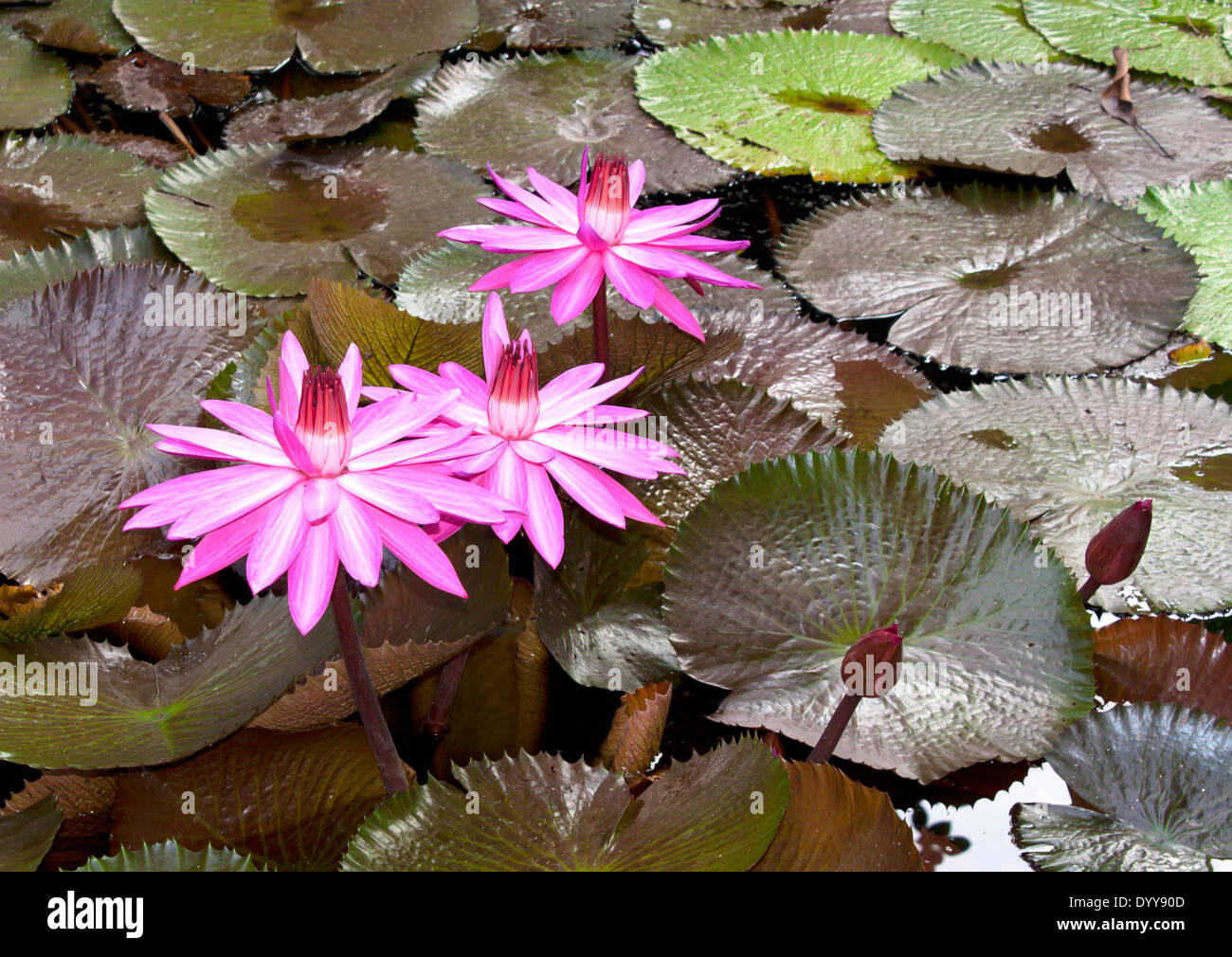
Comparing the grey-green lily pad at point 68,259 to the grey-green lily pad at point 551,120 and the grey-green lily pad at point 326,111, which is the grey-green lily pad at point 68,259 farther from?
the grey-green lily pad at point 551,120

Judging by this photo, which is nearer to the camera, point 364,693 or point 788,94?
point 364,693

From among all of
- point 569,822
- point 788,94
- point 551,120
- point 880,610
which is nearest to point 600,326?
point 880,610

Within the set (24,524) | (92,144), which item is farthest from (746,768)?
(92,144)

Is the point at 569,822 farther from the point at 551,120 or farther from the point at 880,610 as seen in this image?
the point at 551,120

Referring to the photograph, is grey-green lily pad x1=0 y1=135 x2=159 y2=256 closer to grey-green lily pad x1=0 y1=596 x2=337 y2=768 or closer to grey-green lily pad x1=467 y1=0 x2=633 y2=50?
grey-green lily pad x1=467 y1=0 x2=633 y2=50

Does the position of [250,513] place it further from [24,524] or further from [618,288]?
[24,524]

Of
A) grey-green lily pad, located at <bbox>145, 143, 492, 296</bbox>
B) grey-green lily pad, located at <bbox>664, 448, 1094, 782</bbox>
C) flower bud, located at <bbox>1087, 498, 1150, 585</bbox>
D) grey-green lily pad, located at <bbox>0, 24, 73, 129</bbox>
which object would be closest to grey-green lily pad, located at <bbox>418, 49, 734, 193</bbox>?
grey-green lily pad, located at <bbox>145, 143, 492, 296</bbox>
